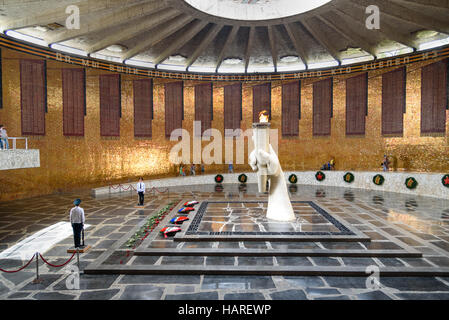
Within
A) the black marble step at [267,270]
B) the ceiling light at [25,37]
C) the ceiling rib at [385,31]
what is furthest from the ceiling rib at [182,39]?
the black marble step at [267,270]

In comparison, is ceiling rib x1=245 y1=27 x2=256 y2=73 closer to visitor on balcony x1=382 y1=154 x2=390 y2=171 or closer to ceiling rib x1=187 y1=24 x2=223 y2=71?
ceiling rib x1=187 y1=24 x2=223 y2=71

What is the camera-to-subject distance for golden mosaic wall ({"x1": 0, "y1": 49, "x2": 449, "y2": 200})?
1237 cm

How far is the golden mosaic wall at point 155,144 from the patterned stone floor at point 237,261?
12.1 feet

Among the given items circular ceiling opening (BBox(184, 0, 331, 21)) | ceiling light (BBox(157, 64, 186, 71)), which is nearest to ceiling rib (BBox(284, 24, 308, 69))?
circular ceiling opening (BBox(184, 0, 331, 21))

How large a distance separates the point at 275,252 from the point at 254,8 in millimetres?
11552

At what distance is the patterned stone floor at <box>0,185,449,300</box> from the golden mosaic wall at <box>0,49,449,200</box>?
3676 millimetres

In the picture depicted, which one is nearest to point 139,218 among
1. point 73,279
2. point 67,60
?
point 73,279

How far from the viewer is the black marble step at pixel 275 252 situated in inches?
222

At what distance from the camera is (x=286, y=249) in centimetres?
591

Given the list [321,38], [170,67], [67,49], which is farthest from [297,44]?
[67,49]

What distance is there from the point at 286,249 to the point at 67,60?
14.2 meters

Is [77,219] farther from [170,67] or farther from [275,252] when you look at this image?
[170,67]

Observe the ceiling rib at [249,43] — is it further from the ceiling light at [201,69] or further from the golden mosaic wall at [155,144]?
the ceiling light at [201,69]

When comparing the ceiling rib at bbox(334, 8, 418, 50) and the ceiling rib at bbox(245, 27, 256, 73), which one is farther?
the ceiling rib at bbox(245, 27, 256, 73)
